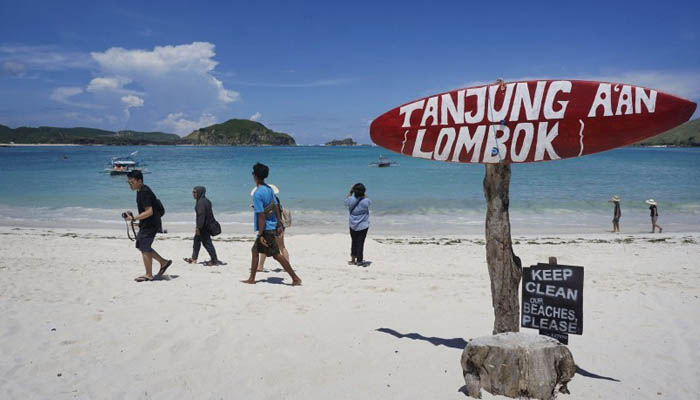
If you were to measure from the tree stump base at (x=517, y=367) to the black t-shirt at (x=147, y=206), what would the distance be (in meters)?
5.24

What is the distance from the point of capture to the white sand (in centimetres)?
381

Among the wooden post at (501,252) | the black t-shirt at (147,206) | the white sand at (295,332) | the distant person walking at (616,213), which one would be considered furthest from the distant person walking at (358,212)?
the distant person walking at (616,213)

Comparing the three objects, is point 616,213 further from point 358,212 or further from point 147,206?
point 147,206

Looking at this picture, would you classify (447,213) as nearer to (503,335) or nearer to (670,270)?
(670,270)

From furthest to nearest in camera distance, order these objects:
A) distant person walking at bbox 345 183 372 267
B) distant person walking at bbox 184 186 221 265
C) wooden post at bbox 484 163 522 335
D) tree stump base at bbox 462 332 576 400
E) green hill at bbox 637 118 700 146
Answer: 1. green hill at bbox 637 118 700 146
2. distant person walking at bbox 345 183 372 267
3. distant person walking at bbox 184 186 221 265
4. wooden post at bbox 484 163 522 335
5. tree stump base at bbox 462 332 576 400

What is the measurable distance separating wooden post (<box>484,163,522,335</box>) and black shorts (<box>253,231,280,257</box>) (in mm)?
3553

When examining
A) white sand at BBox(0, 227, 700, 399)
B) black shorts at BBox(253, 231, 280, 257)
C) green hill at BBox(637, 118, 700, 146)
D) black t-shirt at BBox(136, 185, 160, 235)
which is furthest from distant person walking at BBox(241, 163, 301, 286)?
green hill at BBox(637, 118, 700, 146)

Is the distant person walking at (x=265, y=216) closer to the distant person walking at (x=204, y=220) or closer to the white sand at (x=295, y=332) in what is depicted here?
the white sand at (x=295, y=332)

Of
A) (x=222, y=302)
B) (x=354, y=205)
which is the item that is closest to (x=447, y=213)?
(x=354, y=205)

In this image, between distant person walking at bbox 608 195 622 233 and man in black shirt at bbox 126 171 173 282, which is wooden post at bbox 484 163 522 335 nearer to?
man in black shirt at bbox 126 171 173 282

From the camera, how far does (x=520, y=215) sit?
19922 millimetres

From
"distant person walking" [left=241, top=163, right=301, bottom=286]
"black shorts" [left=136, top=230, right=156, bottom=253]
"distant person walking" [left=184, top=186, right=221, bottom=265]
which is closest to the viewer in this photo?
"distant person walking" [left=241, top=163, right=301, bottom=286]

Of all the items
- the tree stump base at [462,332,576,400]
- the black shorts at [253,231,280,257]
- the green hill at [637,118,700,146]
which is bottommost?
the tree stump base at [462,332,576,400]

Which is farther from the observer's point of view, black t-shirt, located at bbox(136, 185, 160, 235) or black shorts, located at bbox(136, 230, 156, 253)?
black shorts, located at bbox(136, 230, 156, 253)
